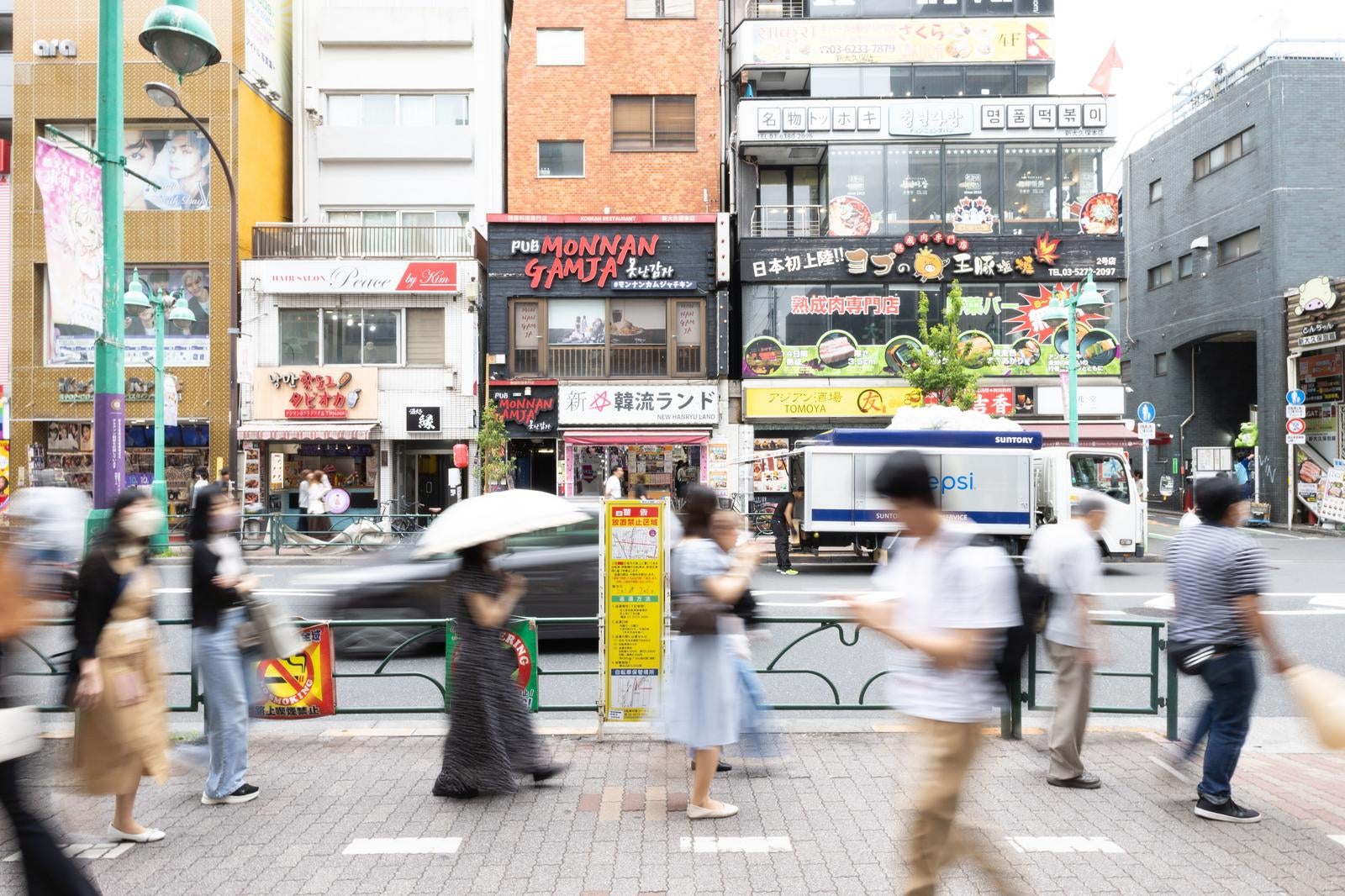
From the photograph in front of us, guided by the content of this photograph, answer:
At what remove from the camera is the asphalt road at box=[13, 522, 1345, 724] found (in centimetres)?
759

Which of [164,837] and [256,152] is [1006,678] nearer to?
[164,837]

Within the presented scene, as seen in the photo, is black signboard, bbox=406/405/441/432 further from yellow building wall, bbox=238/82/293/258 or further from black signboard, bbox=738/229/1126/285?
black signboard, bbox=738/229/1126/285

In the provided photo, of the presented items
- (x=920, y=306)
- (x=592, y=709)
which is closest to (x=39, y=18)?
(x=920, y=306)

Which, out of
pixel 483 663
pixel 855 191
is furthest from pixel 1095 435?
pixel 483 663

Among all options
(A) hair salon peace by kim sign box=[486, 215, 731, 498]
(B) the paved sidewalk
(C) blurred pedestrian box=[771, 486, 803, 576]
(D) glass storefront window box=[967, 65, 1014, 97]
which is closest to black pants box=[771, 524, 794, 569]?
(C) blurred pedestrian box=[771, 486, 803, 576]

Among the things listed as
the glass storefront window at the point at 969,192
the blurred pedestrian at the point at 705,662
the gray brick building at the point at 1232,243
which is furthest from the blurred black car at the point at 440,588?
the gray brick building at the point at 1232,243

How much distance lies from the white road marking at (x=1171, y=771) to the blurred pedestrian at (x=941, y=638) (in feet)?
9.27

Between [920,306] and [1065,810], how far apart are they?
18.7 meters

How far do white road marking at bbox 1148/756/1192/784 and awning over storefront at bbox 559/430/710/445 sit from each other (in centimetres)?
1788

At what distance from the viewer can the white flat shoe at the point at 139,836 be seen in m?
4.43

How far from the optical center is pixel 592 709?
6785 mm

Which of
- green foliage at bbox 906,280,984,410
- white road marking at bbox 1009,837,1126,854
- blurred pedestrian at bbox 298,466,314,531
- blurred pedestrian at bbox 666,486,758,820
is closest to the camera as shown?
white road marking at bbox 1009,837,1126,854

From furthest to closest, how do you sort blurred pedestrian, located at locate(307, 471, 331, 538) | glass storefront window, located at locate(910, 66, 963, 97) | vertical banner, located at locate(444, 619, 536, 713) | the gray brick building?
the gray brick building
glass storefront window, located at locate(910, 66, 963, 97)
blurred pedestrian, located at locate(307, 471, 331, 538)
vertical banner, located at locate(444, 619, 536, 713)

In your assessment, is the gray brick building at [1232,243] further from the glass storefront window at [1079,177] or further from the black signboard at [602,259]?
the black signboard at [602,259]
